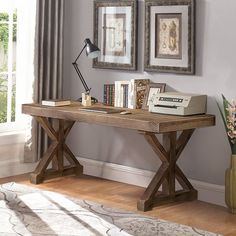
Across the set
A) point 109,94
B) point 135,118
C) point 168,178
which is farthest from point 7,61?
Answer: point 168,178

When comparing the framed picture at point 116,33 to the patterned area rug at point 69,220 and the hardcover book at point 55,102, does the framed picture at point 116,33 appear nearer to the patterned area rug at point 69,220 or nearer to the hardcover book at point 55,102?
the hardcover book at point 55,102

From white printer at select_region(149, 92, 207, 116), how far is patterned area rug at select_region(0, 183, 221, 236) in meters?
0.86

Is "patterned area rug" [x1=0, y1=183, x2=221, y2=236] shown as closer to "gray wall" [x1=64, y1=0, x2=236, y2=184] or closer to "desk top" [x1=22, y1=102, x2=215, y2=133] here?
"desk top" [x1=22, y1=102, x2=215, y2=133]

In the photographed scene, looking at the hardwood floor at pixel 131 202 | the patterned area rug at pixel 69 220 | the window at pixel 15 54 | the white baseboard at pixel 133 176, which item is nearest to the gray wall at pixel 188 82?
the white baseboard at pixel 133 176

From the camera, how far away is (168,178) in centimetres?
478

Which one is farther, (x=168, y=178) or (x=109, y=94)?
(x=109, y=94)

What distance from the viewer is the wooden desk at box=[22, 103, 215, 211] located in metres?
4.49

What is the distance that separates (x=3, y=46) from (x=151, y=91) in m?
1.51

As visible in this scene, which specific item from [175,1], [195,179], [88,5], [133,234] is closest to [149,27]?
[175,1]

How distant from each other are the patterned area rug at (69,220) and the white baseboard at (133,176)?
730 millimetres

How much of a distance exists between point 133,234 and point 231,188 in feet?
3.06

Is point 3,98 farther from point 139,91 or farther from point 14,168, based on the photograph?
point 139,91

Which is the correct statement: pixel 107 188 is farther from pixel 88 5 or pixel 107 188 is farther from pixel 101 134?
pixel 88 5

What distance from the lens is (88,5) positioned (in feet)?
18.8
